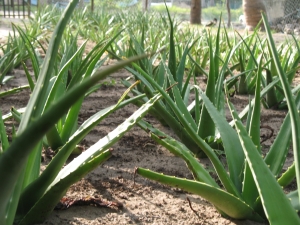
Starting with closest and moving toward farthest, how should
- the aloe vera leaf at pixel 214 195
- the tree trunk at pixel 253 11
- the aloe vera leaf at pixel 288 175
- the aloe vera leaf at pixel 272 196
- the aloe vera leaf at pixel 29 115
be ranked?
the aloe vera leaf at pixel 29 115
the aloe vera leaf at pixel 272 196
the aloe vera leaf at pixel 214 195
the aloe vera leaf at pixel 288 175
the tree trunk at pixel 253 11

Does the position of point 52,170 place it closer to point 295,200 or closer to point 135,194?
point 135,194

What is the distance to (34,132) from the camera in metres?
0.42

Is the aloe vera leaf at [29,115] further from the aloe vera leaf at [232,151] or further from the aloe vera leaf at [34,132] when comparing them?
the aloe vera leaf at [232,151]

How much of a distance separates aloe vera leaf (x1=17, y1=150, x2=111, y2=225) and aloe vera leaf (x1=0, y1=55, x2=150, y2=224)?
286 millimetres

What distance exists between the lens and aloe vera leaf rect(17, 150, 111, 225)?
32.3 inches

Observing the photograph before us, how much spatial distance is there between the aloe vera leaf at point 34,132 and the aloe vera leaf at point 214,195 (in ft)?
1.05

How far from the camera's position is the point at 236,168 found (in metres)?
1.03

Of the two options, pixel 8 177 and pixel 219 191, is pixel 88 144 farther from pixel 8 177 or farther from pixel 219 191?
pixel 8 177

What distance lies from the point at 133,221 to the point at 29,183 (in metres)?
0.25

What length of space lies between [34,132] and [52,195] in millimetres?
485

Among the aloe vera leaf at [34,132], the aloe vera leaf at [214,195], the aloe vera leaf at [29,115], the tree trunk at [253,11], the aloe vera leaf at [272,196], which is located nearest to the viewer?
the aloe vera leaf at [34,132]

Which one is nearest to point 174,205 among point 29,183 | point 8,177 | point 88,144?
point 29,183

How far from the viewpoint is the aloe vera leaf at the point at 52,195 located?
82 centimetres

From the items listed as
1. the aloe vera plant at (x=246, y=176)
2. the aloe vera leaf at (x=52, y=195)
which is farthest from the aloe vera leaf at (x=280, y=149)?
the aloe vera leaf at (x=52, y=195)
